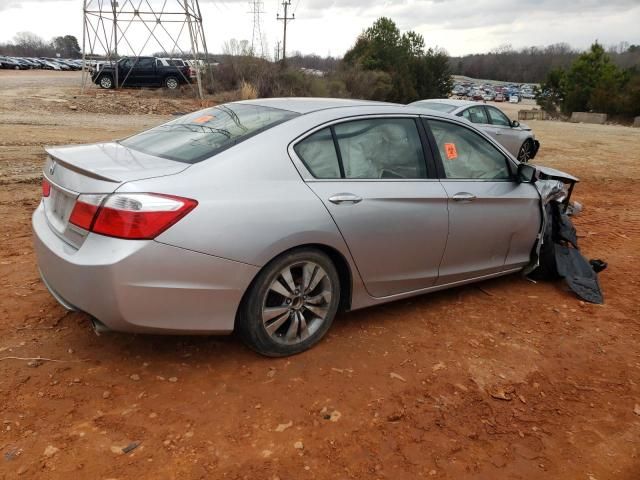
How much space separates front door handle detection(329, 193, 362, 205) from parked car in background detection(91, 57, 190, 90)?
25.2 meters

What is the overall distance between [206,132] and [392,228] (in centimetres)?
136

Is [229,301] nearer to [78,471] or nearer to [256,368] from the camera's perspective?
[256,368]

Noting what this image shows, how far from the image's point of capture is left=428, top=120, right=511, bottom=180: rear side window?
399 centimetres

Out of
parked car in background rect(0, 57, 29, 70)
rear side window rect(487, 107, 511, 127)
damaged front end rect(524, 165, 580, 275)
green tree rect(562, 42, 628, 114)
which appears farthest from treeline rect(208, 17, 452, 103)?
parked car in background rect(0, 57, 29, 70)

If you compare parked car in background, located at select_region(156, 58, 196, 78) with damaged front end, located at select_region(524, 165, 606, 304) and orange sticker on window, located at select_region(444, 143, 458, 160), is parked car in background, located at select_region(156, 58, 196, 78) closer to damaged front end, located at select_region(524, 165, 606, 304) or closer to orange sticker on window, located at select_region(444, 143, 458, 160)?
damaged front end, located at select_region(524, 165, 606, 304)

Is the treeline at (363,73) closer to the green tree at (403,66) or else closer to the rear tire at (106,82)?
the green tree at (403,66)

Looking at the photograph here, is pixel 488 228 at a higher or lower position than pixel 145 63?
lower

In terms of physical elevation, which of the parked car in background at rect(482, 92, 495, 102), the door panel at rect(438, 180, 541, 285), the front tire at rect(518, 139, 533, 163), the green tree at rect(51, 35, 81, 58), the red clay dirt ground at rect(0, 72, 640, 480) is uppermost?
the green tree at rect(51, 35, 81, 58)

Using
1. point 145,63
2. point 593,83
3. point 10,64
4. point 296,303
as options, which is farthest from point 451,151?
point 10,64

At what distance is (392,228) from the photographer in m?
3.53

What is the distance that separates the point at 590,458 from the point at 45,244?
3.10 meters

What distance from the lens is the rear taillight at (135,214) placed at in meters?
2.66

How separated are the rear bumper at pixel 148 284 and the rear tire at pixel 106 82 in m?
26.6

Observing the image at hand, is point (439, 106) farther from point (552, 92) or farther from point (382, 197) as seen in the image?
point (552, 92)
